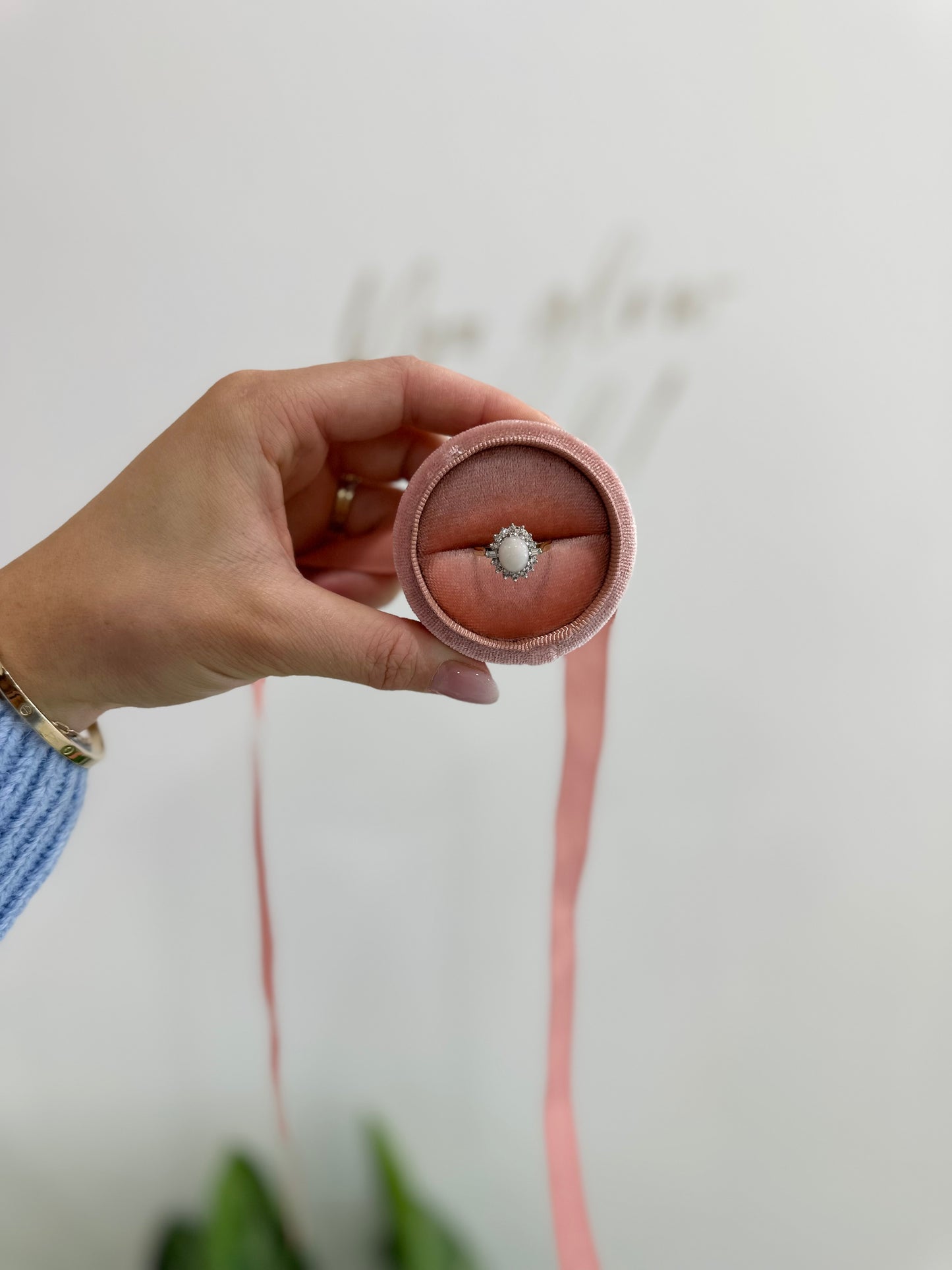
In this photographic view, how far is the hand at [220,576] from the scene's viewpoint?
0.65 metres

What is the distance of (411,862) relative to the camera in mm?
1013

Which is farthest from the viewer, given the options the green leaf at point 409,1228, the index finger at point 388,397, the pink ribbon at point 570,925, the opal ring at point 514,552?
the green leaf at point 409,1228

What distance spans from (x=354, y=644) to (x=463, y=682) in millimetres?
90

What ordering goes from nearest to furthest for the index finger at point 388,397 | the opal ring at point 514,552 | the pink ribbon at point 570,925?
the opal ring at point 514,552 < the index finger at point 388,397 < the pink ribbon at point 570,925

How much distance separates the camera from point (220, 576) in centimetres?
66

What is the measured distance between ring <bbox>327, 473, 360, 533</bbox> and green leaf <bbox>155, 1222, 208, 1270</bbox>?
2.91ft

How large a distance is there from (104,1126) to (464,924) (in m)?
0.54

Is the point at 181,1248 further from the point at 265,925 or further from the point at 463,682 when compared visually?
the point at 463,682

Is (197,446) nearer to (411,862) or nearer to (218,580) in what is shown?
(218,580)

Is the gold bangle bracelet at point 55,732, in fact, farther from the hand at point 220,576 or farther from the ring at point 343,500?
the ring at point 343,500

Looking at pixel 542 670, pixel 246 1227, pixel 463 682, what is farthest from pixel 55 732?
pixel 246 1227

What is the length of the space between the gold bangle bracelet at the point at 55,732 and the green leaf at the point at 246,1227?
617 millimetres

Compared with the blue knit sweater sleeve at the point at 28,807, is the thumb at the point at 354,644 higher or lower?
higher

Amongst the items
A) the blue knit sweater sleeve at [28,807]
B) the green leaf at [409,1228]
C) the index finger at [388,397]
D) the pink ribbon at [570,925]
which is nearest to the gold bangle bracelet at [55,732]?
the blue knit sweater sleeve at [28,807]
